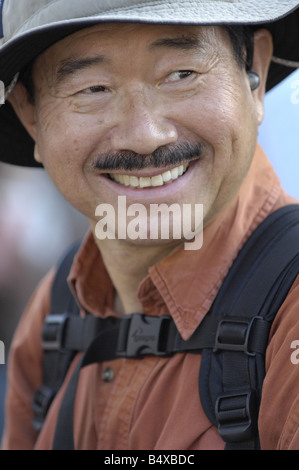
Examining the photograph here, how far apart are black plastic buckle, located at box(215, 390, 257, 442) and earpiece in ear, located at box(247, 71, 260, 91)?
0.79 meters

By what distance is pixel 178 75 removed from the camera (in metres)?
1.77

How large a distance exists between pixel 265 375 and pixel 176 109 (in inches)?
25.0

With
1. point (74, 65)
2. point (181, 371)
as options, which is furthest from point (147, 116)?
point (181, 371)

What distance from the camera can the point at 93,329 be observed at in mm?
2189

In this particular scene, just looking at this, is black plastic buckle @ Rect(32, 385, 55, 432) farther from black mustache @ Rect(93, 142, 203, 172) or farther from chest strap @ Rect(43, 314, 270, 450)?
black mustache @ Rect(93, 142, 203, 172)

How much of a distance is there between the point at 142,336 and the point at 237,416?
0.41 metres

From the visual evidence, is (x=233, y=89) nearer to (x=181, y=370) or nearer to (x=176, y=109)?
(x=176, y=109)

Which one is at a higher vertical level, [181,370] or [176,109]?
[176,109]

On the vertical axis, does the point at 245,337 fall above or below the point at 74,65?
below

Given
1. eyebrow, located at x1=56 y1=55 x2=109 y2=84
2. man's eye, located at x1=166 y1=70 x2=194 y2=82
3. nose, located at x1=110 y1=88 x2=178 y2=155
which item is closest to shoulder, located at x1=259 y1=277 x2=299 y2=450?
nose, located at x1=110 y1=88 x2=178 y2=155

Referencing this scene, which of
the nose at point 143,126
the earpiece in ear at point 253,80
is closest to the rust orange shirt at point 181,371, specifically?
the earpiece in ear at point 253,80

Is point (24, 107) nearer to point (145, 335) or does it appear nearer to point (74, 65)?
point (74, 65)

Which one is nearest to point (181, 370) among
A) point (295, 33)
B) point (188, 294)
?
point (188, 294)
